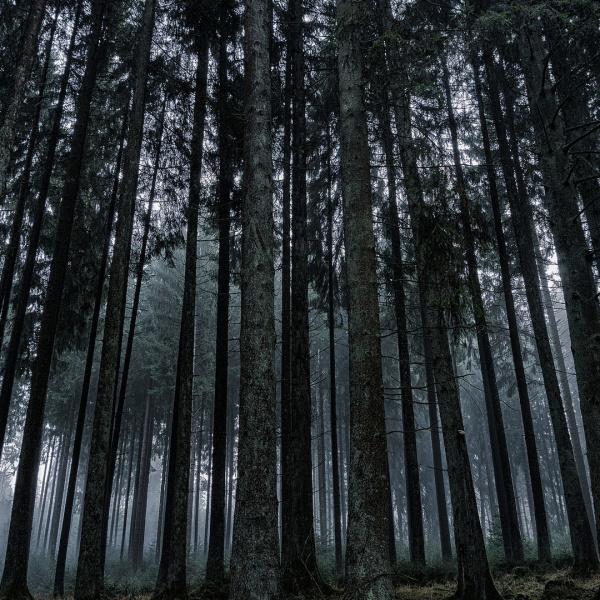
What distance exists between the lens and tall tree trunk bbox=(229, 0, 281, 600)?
5211 millimetres

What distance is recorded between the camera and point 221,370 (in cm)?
1161

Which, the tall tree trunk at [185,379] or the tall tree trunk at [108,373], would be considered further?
the tall tree trunk at [185,379]

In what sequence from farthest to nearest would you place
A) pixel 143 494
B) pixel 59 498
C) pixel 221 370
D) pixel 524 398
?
pixel 59 498 → pixel 143 494 → pixel 524 398 → pixel 221 370

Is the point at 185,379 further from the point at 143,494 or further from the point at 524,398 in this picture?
the point at 143,494

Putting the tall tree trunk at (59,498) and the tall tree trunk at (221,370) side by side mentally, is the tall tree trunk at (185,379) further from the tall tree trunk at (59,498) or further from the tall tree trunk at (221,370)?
the tall tree trunk at (59,498)

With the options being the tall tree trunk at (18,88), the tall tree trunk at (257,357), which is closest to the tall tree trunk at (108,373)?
the tall tree trunk at (18,88)

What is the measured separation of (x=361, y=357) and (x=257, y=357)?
51.8 inches

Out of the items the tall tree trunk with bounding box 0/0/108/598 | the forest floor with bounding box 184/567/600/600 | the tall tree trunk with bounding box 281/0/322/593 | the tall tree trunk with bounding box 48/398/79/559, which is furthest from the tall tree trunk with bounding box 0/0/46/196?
the tall tree trunk with bounding box 48/398/79/559

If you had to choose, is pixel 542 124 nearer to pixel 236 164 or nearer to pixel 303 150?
pixel 303 150

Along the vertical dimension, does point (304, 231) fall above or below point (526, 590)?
above

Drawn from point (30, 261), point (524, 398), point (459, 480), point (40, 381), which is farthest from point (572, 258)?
point (30, 261)

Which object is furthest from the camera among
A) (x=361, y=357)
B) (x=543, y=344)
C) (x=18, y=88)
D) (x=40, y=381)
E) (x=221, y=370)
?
(x=543, y=344)

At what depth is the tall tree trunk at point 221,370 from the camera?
10.5 metres

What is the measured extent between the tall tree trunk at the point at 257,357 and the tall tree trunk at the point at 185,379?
180 inches
